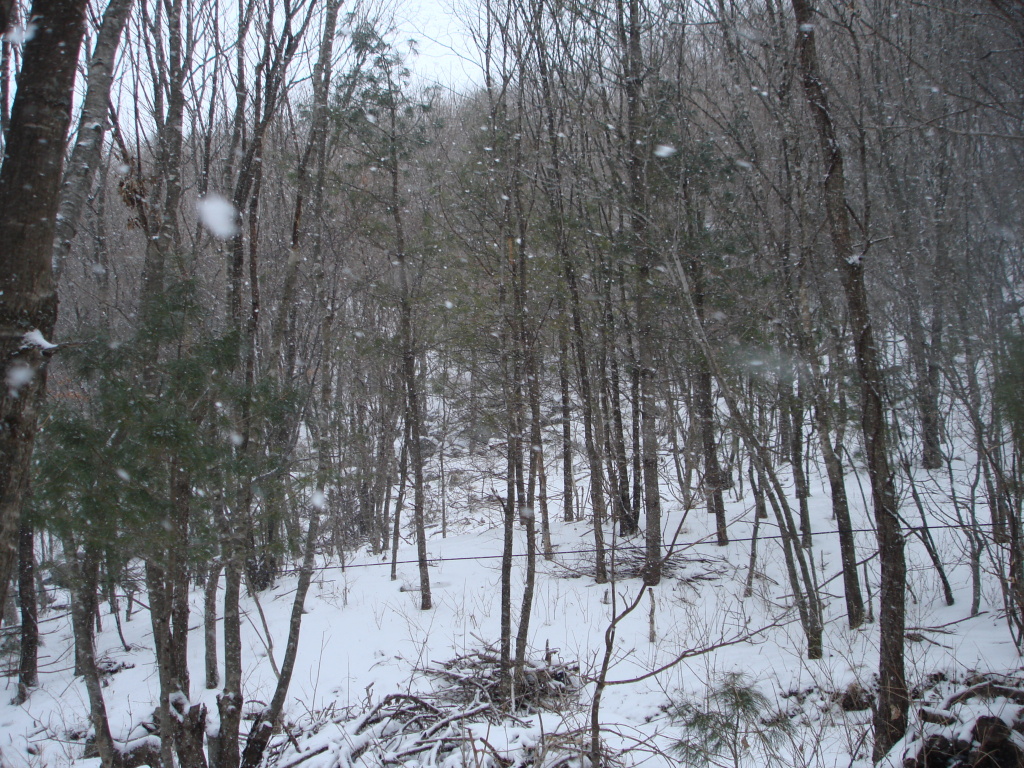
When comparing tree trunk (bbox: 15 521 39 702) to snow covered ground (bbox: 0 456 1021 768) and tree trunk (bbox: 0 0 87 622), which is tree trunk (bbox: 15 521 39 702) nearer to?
snow covered ground (bbox: 0 456 1021 768)

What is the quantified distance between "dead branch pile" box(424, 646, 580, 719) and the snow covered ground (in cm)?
19

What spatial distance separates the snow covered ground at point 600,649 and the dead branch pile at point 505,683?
0.19m

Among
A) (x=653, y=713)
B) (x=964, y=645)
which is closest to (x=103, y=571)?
(x=653, y=713)

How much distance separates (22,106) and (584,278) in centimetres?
850

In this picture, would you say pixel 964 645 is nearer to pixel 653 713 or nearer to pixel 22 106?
pixel 653 713

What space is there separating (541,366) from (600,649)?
14.0ft

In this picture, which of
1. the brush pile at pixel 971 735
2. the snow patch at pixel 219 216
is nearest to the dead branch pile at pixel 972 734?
the brush pile at pixel 971 735

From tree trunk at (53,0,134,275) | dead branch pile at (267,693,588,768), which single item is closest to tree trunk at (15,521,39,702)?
dead branch pile at (267,693,588,768)

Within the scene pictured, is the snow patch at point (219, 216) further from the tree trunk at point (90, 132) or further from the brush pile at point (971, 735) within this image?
the brush pile at point (971, 735)

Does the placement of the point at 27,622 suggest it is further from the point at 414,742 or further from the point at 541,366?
the point at 541,366

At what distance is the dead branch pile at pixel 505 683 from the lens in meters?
5.61

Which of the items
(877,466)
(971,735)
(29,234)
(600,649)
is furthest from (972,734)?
(29,234)

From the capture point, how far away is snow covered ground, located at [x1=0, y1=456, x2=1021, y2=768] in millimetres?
4594

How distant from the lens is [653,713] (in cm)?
531
